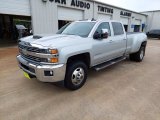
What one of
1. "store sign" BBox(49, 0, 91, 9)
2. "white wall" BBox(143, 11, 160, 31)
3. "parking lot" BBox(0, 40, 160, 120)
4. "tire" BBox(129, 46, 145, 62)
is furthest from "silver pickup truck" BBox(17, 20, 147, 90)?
"white wall" BBox(143, 11, 160, 31)

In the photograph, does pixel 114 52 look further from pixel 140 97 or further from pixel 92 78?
pixel 140 97

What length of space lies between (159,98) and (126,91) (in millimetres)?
781

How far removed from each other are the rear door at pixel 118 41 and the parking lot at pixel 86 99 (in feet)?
3.22

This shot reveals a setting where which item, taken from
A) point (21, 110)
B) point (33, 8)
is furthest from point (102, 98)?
point (33, 8)

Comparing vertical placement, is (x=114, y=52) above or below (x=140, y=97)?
above

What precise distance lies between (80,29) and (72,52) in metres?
1.34

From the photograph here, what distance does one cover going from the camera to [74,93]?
3592 millimetres

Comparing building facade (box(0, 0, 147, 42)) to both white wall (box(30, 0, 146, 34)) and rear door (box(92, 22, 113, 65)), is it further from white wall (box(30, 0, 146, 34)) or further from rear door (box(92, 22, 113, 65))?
rear door (box(92, 22, 113, 65))

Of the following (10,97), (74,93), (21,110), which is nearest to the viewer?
(21,110)

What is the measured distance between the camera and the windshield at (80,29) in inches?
163

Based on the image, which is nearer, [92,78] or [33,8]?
[92,78]

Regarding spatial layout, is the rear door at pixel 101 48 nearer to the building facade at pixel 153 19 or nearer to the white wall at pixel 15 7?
the white wall at pixel 15 7

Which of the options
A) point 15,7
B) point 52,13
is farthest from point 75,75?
point 52,13

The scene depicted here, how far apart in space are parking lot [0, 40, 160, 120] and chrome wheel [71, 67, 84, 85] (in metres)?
0.25
